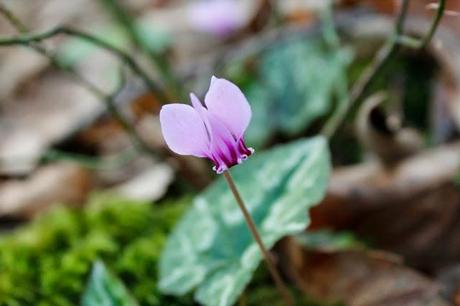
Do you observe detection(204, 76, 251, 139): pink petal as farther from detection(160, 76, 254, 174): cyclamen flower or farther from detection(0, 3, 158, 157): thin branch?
detection(0, 3, 158, 157): thin branch

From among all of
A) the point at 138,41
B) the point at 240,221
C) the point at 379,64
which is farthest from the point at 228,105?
the point at 138,41

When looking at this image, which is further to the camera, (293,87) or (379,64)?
(293,87)

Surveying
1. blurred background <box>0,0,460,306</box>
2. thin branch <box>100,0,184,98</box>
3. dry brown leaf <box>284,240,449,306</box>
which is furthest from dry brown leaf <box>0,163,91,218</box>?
dry brown leaf <box>284,240,449,306</box>

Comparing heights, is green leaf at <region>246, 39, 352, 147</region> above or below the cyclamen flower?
above

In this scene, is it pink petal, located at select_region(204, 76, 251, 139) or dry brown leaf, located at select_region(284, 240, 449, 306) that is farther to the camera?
dry brown leaf, located at select_region(284, 240, 449, 306)

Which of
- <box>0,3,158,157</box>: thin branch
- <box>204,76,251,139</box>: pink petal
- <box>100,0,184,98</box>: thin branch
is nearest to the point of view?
<box>204,76,251,139</box>: pink petal

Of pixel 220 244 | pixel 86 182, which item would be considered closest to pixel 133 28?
pixel 86 182

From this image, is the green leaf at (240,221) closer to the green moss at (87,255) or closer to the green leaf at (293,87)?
the green moss at (87,255)

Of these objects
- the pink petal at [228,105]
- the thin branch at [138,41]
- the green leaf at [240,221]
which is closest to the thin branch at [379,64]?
the green leaf at [240,221]

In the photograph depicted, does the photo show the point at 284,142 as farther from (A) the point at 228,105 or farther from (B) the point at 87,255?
(A) the point at 228,105
